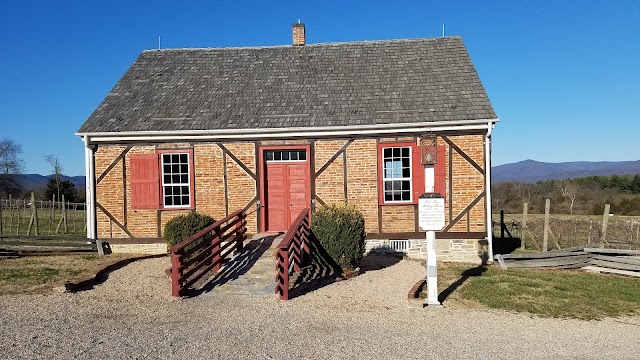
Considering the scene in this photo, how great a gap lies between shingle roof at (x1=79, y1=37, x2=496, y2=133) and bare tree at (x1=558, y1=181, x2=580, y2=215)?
21957 mm

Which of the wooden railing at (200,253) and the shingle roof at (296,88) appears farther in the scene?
the shingle roof at (296,88)

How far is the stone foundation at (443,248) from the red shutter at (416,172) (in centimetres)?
138

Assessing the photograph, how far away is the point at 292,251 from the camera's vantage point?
899 cm

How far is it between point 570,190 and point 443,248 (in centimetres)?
2826

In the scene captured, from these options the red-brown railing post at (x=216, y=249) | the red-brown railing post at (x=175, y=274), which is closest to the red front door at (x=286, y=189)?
the red-brown railing post at (x=216, y=249)

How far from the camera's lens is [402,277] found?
10008 mm

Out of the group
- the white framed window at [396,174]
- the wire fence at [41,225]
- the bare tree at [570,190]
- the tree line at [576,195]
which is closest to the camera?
the white framed window at [396,174]

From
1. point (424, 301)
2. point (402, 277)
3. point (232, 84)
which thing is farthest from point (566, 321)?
point (232, 84)

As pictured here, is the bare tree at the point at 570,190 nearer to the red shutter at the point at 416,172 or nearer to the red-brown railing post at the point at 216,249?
the red shutter at the point at 416,172

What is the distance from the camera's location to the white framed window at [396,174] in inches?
495

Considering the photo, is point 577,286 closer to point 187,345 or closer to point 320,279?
point 320,279

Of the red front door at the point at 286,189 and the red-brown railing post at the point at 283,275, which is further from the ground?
the red front door at the point at 286,189

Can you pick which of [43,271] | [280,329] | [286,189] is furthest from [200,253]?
[286,189]

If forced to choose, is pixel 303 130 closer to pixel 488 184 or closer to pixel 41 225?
pixel 488 184
